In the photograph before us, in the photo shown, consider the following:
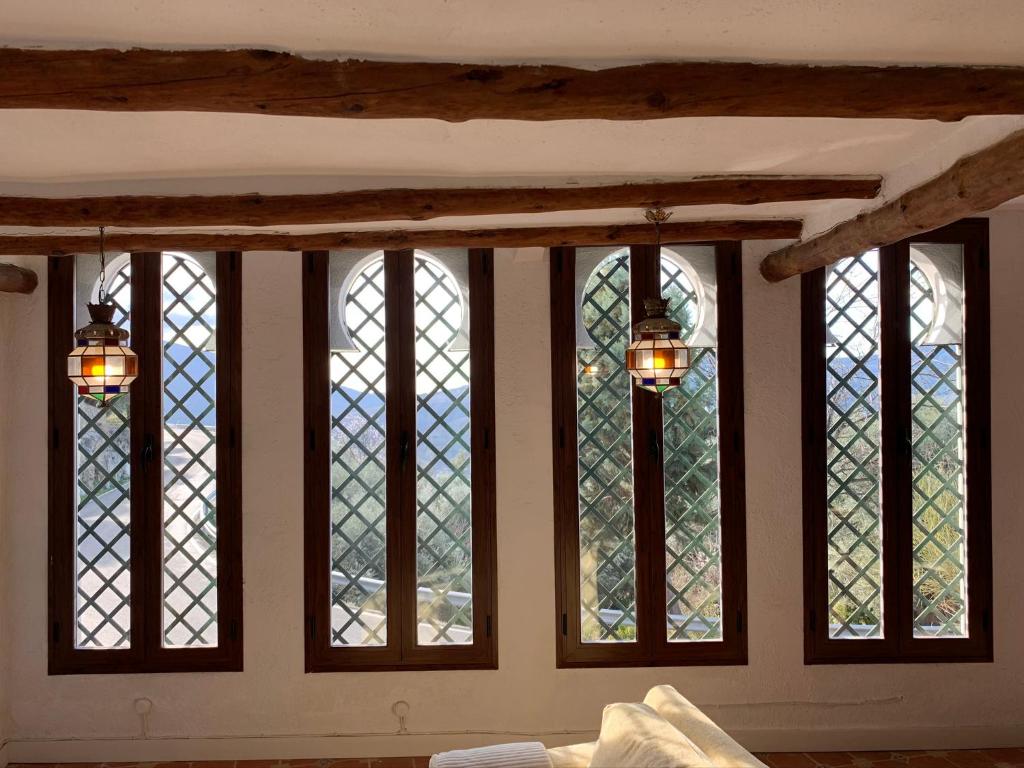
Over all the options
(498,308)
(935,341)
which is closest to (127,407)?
(498,308)

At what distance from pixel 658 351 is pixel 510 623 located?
159 centimetres

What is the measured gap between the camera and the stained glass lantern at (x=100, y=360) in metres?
3.15

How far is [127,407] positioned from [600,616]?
2523 mm

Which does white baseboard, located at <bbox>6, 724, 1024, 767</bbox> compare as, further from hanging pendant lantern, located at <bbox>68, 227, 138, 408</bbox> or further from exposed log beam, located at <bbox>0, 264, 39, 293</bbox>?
exposed log beam, located at <bbox>0, 264, 39, 293</bbox>

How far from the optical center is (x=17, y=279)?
12.6 feet

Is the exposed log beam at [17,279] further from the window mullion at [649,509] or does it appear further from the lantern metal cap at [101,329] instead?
the window mullion at [649,509]

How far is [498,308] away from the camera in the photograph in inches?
160

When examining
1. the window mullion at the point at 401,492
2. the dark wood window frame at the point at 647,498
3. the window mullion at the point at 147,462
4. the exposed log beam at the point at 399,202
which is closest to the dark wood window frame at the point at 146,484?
the window mullion at the point at 147,462

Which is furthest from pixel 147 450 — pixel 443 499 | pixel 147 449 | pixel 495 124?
pixel 495 124

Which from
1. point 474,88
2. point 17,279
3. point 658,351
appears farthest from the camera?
point 17,279

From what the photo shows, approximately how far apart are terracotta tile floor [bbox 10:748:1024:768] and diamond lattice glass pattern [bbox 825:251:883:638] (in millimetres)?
569

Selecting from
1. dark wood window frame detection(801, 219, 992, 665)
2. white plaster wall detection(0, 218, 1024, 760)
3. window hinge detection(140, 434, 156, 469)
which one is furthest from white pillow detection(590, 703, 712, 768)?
window hinge detection(140, 434, 156, 469)

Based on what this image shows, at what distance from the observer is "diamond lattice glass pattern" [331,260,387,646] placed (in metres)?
4.06

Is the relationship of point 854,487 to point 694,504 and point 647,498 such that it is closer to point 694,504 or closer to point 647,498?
point 694,504
